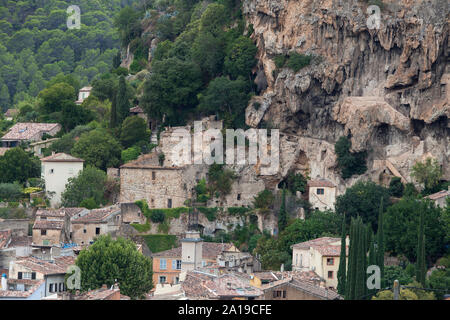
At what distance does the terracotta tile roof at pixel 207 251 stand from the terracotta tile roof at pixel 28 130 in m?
22.0

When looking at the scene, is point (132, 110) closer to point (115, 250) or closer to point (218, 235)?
point (218, 235)

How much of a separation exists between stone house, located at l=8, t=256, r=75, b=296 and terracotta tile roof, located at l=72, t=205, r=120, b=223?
Answer: 8892 mm

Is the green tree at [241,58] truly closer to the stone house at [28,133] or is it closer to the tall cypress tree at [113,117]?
the tall cypress tree at [113,117]

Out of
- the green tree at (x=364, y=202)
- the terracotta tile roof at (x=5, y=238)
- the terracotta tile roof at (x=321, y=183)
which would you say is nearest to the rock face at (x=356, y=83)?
the terracotta tile roof at (x=321, y=183)

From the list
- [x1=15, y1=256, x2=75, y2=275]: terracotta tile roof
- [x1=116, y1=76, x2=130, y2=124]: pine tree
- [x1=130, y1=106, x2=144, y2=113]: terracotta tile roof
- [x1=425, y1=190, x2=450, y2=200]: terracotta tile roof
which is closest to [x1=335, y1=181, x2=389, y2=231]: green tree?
[x1=425, y1=190, x2=450, y2=200]: terracotta tile roof

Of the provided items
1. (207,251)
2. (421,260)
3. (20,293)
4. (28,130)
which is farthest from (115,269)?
(28,130)

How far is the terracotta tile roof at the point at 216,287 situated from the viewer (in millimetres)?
48456

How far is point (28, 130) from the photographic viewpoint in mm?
86125

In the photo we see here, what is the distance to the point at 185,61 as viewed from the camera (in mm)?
80125

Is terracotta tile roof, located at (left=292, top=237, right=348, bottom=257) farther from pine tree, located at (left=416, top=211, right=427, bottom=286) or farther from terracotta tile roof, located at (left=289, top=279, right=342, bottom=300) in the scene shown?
pine tree, located at (left=416, top=211, right=427, bottom=286)

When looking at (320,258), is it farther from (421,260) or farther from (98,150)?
(98,150)
